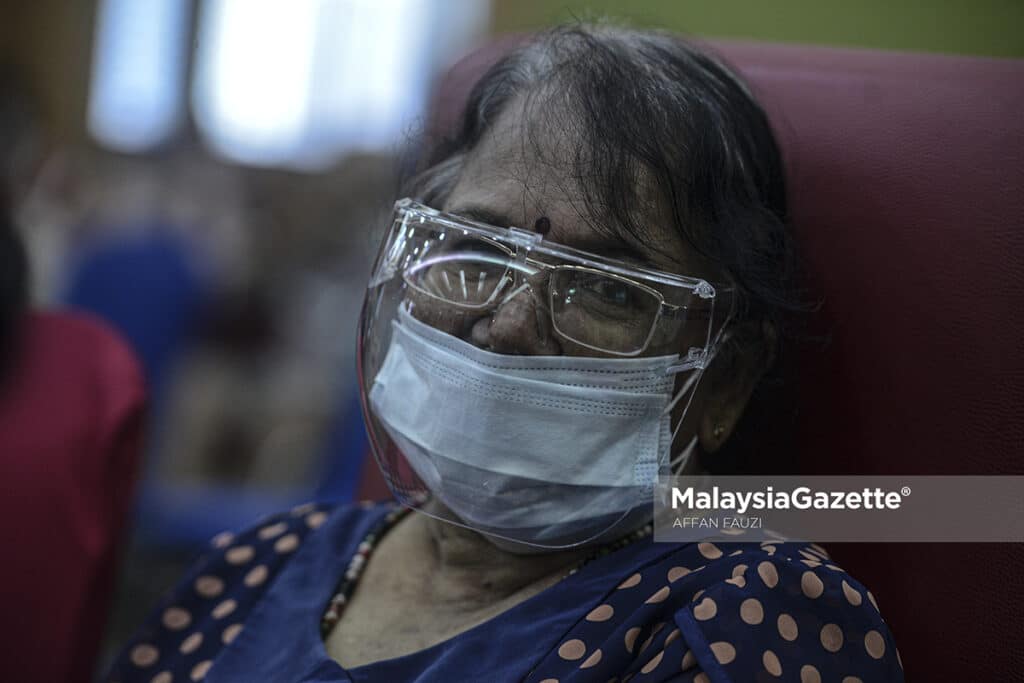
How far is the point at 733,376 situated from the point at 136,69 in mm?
8394

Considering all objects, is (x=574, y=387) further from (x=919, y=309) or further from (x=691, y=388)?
(x=919, y=309)

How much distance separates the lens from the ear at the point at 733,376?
125 centimetres

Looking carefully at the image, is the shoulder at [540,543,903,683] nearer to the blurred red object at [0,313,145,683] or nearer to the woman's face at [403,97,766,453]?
the woman's face at [403,97,766,453]

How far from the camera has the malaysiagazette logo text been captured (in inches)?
48.7

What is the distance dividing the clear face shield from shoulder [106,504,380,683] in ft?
1.16

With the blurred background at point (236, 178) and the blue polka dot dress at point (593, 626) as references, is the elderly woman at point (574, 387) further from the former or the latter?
the blurred background at point (236, 178)

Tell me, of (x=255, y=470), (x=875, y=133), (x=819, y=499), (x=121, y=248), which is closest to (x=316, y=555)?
(x=819, y=499)

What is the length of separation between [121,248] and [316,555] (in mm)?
2906

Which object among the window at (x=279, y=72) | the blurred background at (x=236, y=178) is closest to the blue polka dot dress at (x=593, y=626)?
the blurred background at (x=236, y=178)

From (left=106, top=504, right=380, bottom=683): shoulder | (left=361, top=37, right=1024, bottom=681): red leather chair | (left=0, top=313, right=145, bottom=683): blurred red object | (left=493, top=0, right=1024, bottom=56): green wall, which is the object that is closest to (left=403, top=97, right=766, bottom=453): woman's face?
(left=361, top=37, right=1024, bottom=681): red leather chair

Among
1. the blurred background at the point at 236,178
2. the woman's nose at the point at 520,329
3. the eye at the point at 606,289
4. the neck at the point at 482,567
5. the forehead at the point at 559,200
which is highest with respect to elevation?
the forehead at the point at 559,200

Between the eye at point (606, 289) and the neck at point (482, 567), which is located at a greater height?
the eye at point (606, 289)

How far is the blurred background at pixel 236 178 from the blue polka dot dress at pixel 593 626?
23.6 inches

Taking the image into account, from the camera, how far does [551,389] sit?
111cm
